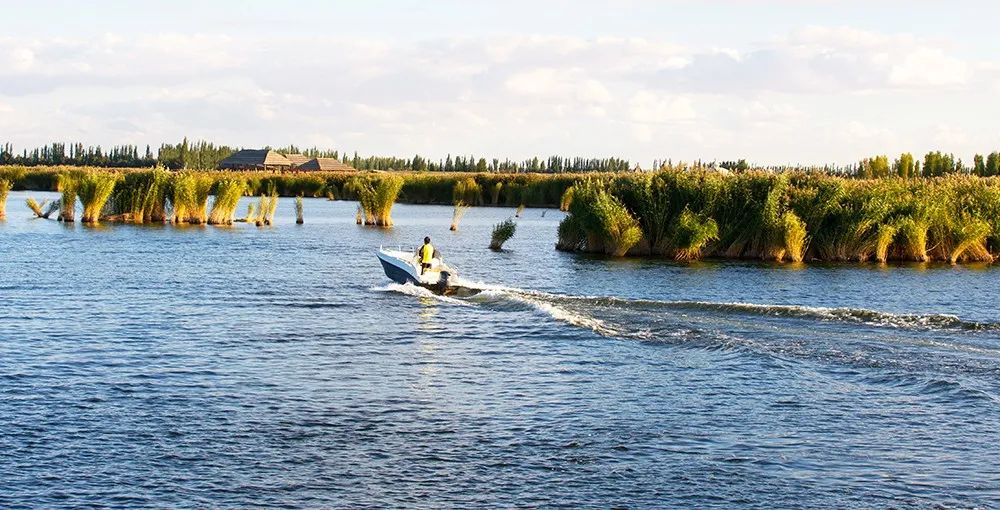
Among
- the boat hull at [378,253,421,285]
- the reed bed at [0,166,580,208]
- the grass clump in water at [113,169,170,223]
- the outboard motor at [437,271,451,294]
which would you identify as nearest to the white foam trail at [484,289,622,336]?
the outboard motor at [437,271,451,294]

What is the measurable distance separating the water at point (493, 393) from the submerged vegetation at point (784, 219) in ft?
32.2

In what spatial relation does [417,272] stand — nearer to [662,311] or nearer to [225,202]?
[662,311]

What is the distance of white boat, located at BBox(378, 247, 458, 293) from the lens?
33.9 metres

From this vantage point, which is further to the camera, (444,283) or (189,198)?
(189,198)

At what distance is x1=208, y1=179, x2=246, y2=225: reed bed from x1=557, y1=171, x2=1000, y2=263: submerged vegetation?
2136 cm

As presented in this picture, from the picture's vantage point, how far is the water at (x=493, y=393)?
1462 cm

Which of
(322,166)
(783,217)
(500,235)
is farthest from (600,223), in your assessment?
(322,166)

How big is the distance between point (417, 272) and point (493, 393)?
599 inches

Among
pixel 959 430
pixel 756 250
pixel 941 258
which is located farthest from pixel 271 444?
pixel 941 258

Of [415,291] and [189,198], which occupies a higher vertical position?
[189,198]

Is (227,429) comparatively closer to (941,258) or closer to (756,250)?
(756,250)

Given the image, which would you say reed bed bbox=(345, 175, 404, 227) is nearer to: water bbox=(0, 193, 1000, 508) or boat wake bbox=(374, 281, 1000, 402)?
water bbox=(0, 193, 1000, 508)

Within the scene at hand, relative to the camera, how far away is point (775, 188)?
157ft

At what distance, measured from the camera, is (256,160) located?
183000 mm
